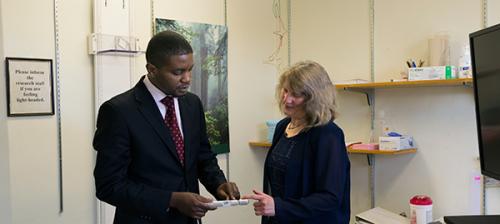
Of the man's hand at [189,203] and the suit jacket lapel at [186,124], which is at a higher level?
the suit jacket lapel at [186,124]

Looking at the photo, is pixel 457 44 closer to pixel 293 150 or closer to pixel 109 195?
pixel 293 150

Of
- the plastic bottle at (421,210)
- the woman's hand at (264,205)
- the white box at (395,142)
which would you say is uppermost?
the white box at (395,142)

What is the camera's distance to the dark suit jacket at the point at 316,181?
1.65 meters

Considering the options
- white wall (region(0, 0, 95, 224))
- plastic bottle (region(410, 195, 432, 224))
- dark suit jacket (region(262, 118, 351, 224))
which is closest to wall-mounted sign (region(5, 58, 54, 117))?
white wall (region(0, 0, 95, 224))

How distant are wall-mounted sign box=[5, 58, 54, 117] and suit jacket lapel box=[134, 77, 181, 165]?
858 millimetres

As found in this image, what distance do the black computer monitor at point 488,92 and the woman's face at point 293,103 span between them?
643mm

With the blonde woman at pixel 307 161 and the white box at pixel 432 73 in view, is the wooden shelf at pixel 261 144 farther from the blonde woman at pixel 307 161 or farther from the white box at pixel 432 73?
the blonde woman at pixel 307 161

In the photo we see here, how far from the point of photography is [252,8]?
333cm

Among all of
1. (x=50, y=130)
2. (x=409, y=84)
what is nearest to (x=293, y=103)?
(x=409, y=84)

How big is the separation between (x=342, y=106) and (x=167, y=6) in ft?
4.48

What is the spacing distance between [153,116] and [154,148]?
118 millimetres

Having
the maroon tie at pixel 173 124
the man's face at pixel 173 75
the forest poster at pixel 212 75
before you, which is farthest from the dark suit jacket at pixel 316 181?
the forest poster at pixel 212 75

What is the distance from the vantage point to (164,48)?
5.29ft

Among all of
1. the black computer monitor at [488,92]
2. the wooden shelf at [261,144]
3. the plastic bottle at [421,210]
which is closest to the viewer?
the black computer monitor at [488,92]
